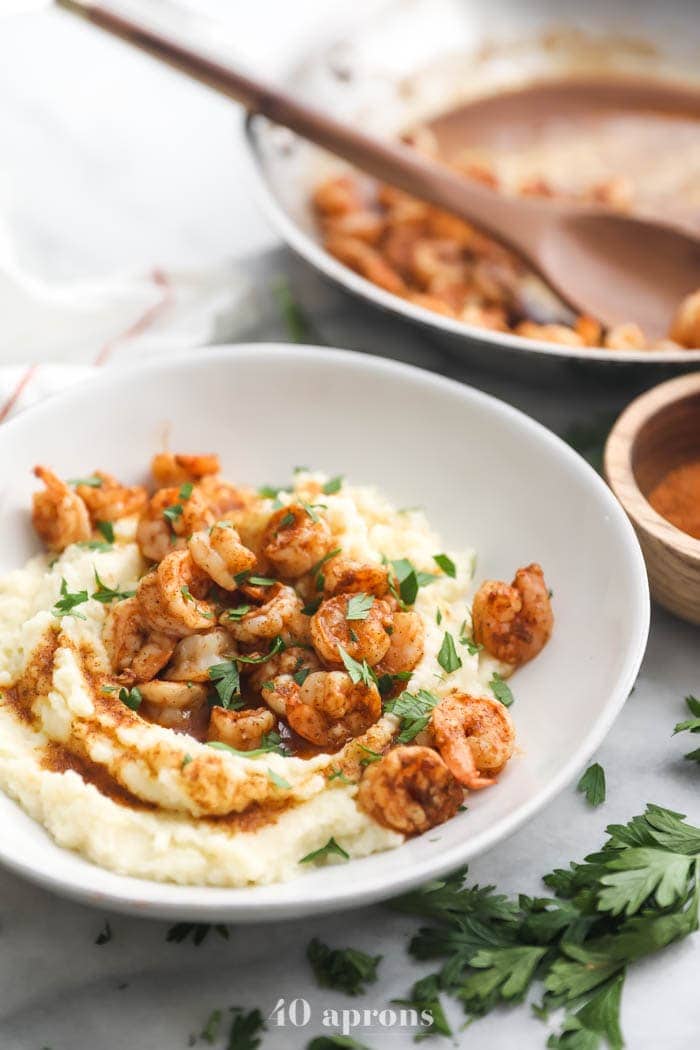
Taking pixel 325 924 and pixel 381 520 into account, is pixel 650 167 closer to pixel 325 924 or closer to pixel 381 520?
pixel 381 520

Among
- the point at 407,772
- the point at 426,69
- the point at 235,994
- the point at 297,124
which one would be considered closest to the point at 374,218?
the point at 297,124

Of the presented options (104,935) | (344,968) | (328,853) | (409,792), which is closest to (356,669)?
(409,792)

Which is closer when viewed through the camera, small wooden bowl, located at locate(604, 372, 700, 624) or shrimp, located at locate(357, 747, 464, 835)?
shrimp, located at locate(357, 747, 464, 835)

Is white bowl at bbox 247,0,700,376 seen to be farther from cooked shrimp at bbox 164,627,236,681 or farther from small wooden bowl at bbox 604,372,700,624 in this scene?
cooked shrimp at bbox 164,627,236,681

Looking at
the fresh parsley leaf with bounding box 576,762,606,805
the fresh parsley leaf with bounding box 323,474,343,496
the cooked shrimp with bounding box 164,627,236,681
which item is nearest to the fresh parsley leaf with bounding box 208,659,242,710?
the cooked shrimp with bounding box 164,627,236,681

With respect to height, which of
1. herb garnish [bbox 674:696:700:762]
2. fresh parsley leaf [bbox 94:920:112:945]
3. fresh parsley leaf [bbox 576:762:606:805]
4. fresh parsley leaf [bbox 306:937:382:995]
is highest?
fresh parsley leaf [bbox 94:920:112:945]

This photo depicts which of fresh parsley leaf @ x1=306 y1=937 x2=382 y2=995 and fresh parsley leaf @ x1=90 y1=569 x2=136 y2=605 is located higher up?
fresh parsley leaf @ x1=90 y1=569 x2=136 y2=605
